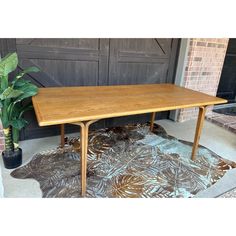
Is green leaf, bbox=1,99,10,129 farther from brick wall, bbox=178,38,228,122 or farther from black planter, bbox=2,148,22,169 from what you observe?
brick wall, bbox=178,38,228,122

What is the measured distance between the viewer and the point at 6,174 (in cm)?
217

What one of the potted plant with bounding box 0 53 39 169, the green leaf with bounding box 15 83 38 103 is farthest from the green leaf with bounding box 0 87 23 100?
the green leaf with bounding box 15 83 38 103

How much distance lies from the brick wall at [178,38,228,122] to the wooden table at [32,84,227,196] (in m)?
1.03

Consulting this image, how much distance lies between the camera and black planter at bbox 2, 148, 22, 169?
2211 millimetres

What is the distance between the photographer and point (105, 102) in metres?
2.02

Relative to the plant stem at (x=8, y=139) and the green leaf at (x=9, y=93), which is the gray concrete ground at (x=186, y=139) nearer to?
the plant stem at (x=8, y=139)

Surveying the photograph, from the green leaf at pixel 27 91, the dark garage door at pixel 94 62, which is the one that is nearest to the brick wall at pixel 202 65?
the dark garage door at pixel 94 62

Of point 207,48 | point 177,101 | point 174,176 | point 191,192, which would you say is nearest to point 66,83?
point 177,101

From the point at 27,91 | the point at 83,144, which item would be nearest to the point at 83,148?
the point at 83,144

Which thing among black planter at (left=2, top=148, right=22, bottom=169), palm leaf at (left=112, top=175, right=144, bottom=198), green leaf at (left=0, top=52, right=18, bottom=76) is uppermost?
green leaf at (left=0, top=52, right=18, bottom=76)

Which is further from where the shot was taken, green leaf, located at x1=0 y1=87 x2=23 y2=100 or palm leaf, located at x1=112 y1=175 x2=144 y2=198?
palm leaf, located at x1=112 y1=175 x2=144 y2=198

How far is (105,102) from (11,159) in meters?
1.16

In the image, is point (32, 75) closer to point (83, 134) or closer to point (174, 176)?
point (83, 134)
